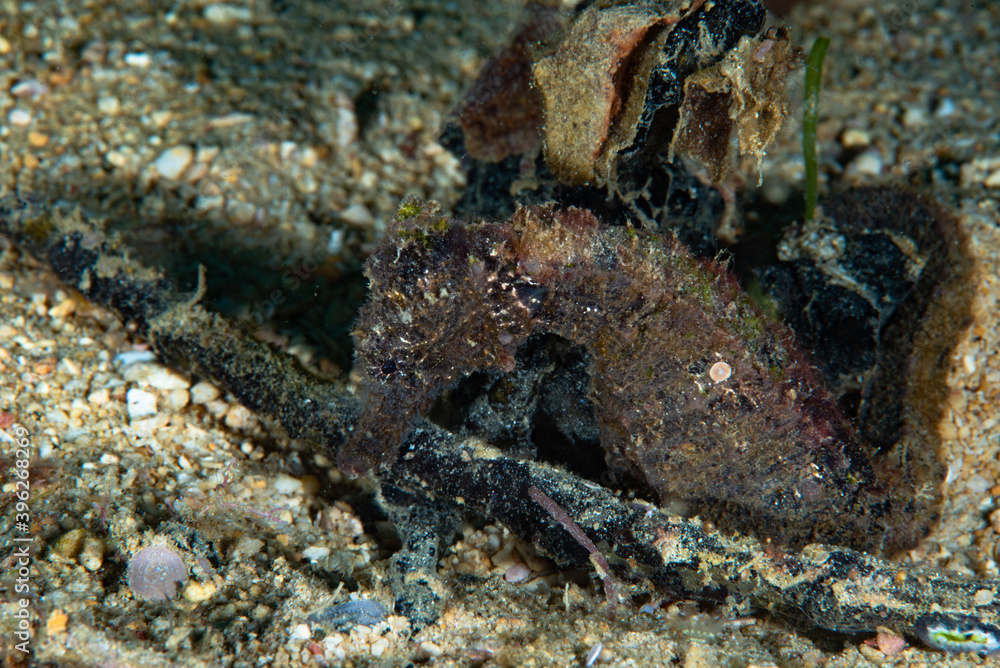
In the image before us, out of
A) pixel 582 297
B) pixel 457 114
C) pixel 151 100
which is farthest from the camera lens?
pixel 151 100

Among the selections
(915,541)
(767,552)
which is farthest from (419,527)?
(915,541)

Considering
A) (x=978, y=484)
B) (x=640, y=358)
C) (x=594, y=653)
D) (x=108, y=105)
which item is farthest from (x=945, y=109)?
(x=108, y=105)

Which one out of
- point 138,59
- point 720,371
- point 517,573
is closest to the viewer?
point 720,371

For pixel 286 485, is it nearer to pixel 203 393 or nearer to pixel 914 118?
pixel 203 393

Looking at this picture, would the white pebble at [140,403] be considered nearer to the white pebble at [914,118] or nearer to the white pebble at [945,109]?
the white pebble at [914,118]

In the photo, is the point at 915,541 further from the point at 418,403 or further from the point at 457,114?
the point at 457,114

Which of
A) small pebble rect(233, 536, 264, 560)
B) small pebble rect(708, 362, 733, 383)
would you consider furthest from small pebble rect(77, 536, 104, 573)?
small pebble rect(708, 362, 733, 383)
